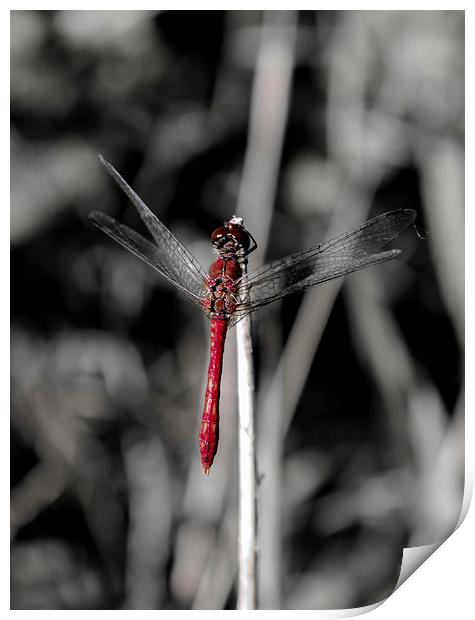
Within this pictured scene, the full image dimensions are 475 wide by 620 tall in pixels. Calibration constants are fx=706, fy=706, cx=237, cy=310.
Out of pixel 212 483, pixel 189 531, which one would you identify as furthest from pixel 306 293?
pixel 189 531

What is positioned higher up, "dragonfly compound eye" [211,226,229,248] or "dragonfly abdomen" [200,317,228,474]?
"dragonfly compound eye" [211,226,229,248]

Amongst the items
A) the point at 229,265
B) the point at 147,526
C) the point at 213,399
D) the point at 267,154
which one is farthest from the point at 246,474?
the point at 267,154

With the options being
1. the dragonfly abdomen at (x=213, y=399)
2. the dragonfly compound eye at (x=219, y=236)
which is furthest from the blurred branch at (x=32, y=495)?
the dragonfly compound eye at (x=219, y=236)

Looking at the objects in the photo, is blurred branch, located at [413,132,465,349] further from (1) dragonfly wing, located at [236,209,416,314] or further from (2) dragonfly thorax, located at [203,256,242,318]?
(2) dragonfly thorax, located at [203,256,242,318]

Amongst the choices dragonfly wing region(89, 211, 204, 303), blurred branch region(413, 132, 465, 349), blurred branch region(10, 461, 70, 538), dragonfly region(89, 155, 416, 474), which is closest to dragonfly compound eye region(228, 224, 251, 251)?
dragonfly region(89, 155, 416, 474)

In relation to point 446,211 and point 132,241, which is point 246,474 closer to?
point 132,241

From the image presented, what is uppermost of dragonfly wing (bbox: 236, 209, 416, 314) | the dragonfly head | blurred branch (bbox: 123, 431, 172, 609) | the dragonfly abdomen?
the dragonfly head

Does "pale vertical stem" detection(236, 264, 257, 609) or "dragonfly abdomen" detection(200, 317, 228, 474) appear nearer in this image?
A: "pale vertical stem" detection(236, 264, 257, 609)

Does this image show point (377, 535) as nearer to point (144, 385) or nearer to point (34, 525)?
point (144, 385)
